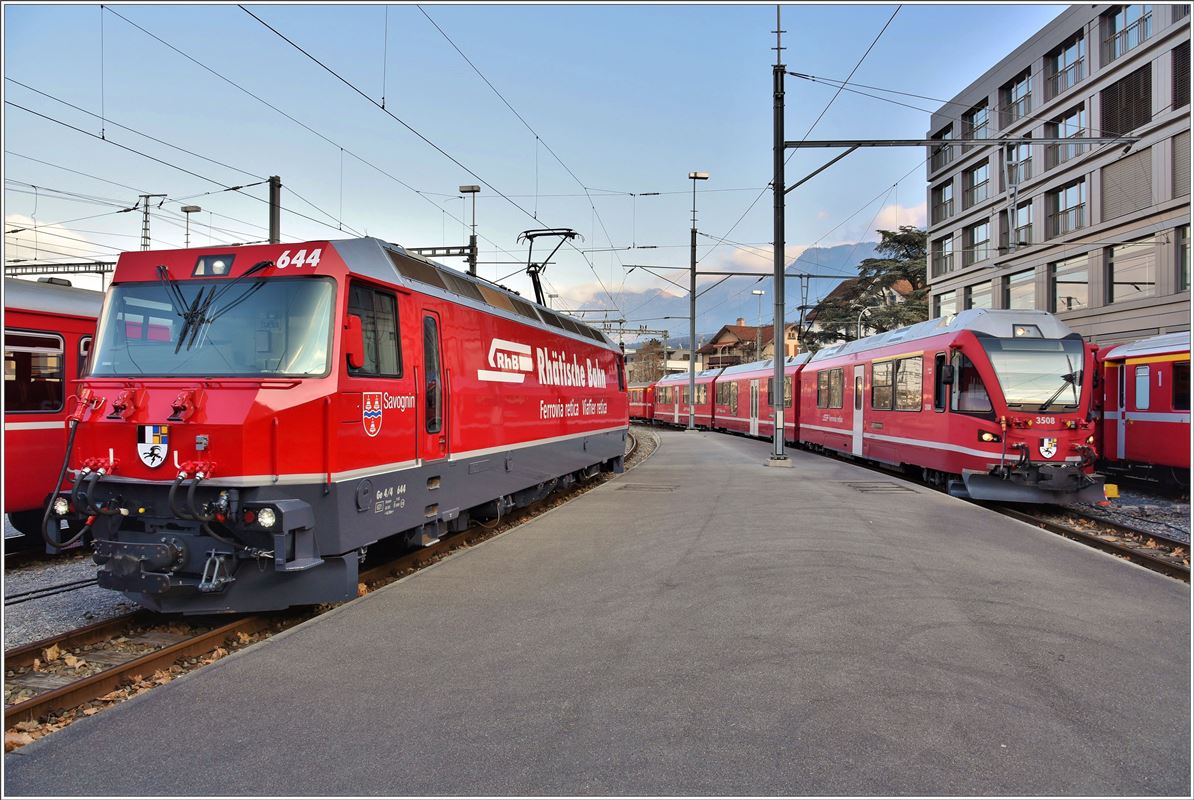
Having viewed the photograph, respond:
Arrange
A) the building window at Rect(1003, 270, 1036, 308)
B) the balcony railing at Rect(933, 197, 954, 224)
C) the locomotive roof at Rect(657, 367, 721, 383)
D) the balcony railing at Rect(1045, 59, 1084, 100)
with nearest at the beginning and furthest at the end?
the balcony railing at Rect(1045, 59, 1084, 100) < the building window at Rect(1003, 270, 1036, 308) < the locomotive roof at Rect(657, 367, 721, 383) < the balcony railing at Rect(933, 197, 954, 224)

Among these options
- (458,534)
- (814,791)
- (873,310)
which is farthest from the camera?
(873,310)

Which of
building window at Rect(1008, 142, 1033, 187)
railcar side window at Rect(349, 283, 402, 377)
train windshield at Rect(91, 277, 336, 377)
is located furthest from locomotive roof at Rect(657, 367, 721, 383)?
train windshield at Rect(91, 277, 336, 377)

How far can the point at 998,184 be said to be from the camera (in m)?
34.8

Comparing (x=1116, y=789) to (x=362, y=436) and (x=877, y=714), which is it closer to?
(x=877, y=714)

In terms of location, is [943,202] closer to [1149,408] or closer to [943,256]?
[943,256]

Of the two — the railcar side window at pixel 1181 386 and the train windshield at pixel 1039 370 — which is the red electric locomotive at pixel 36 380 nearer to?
the train windshield at pixel 1039 370

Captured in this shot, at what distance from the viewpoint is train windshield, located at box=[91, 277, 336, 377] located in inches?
235

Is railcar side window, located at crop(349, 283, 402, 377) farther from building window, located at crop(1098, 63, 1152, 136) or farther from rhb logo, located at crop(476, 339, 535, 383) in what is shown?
building window, located at crop(1098, 63, 1152, 136)

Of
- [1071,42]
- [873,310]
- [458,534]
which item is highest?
[1071,42]

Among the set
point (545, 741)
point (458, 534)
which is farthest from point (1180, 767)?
point (458, 534)

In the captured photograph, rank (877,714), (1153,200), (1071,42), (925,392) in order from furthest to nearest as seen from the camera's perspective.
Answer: (1071,42) → (1153,200) → (925,392) → (877,714)

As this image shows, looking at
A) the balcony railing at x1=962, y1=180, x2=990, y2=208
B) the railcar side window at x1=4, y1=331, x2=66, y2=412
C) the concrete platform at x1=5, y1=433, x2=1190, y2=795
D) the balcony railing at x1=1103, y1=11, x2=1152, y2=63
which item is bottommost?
the concrete platform at x1=5, y1=433, x2=1190, y2=795

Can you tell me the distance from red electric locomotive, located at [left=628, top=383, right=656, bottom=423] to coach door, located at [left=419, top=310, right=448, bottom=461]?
43.8 metres

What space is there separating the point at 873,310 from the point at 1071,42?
72.2ft
